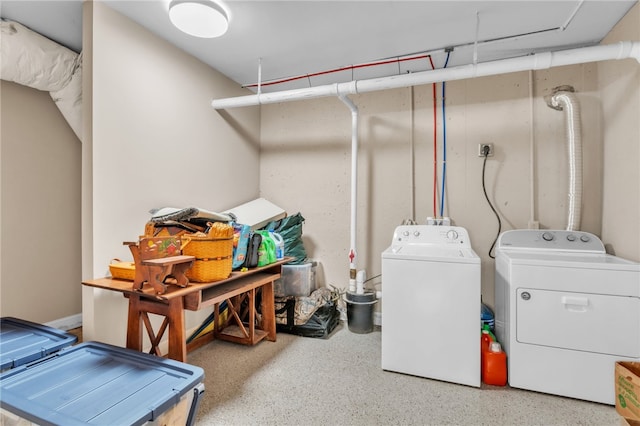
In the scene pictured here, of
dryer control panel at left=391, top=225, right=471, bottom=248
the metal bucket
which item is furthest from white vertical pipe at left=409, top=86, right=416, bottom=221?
the metal bucket

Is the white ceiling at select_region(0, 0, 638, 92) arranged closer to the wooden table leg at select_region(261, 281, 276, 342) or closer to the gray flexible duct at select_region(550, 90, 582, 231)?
the gray flexible duct at select_region(550, 90, 582, 231)

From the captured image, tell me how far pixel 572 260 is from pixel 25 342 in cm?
309

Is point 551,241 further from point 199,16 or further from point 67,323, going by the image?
point 67,323

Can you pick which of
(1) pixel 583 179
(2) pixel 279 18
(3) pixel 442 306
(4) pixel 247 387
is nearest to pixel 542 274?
(3) pixel 442 306

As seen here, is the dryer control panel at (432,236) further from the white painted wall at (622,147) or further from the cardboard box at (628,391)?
the cardboard box at (628,391)

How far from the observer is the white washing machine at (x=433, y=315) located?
6.37 feet

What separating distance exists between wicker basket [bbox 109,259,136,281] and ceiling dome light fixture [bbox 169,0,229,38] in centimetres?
149

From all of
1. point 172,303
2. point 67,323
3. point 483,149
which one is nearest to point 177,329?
point 172,303

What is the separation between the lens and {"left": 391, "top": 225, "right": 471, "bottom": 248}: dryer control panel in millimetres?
2509

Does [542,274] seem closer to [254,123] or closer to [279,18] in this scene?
[279,18]

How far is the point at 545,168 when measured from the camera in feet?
8.48

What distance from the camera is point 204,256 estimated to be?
5.82 feet

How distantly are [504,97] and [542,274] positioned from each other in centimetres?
164

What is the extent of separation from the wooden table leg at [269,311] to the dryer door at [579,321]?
5.83ft
